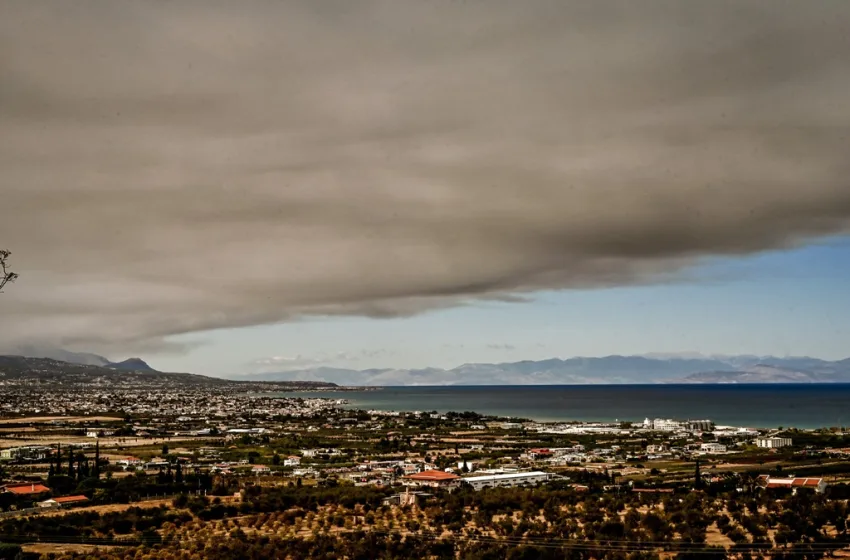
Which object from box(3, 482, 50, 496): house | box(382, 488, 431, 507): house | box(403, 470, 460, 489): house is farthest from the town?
box(3, 482, 50, 496): house

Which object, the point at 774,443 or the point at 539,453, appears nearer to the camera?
the point at 539,453

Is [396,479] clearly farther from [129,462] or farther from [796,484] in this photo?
[796,484]

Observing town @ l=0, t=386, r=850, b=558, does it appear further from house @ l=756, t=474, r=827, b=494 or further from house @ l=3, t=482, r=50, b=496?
house @ l=3, t=482, r=50, b=496

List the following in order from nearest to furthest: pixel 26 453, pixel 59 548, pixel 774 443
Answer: pixel 59 548
pixel 26 453
pixel 774 443

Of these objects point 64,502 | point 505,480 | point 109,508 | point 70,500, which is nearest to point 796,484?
point 505,480

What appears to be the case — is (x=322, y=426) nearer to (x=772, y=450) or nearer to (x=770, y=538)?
(x=772, y=450)

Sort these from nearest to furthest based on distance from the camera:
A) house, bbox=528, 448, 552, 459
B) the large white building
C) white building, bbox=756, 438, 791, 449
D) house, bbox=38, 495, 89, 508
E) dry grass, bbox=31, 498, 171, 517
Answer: dry grass, bbox=31, 498, 171, 517 < house, bbox=38, 495, 89, 508 < house, bbox=528, 448, 552, 459 < white building, bbox=756, 438, 791, 449 < the large white building
